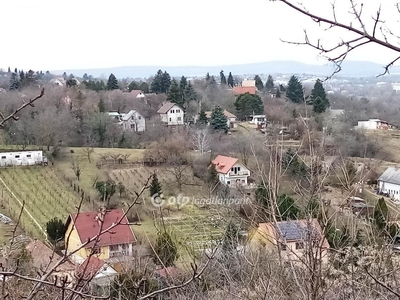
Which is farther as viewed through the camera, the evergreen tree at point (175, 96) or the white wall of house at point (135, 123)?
the evergreen tree at point (175, 96)

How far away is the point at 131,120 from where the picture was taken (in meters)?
20.6

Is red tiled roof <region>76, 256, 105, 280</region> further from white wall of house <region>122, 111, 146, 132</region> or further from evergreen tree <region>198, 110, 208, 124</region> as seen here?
evergreen tree <region>198, 110, 208, 124</region>

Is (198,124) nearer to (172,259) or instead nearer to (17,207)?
(17,207)

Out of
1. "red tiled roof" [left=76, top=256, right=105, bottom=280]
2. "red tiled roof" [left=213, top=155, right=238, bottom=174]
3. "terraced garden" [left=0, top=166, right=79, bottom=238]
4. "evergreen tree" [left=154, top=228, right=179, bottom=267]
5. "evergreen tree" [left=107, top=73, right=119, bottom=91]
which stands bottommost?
"terraced garden" [left=0, top=166, right=79, bottom=238]

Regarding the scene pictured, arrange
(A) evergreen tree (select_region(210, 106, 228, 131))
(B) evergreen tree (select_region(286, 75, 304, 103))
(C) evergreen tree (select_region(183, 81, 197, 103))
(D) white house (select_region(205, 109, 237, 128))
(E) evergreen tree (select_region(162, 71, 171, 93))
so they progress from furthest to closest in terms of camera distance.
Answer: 1. (E) evergreen tree (select_region(162, 71, 171, 93))
2. (B) evergreen tree (select_region(286, 75, 304, 103))
3. (C) evergreen tree (select_region(183, 81, 197, 103))
4. (D) white house (select_region(205, 109, 237, 128))
5. (A) evergreen tree (select_region(210, 106, 228, 131))

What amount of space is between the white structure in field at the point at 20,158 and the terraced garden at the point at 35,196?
0.26 meters

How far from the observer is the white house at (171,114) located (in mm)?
21516

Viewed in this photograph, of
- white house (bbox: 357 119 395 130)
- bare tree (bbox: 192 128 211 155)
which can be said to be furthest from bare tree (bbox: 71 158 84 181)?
white house (bbox: 357 119 395 130)

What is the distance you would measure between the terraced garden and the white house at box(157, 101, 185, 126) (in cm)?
704

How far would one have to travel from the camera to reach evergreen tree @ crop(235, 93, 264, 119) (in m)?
22.6

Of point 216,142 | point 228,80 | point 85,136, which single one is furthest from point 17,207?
point 228,80

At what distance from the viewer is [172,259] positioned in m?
4.48

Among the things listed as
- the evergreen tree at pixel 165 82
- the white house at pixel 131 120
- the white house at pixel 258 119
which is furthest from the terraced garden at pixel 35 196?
the evergreen tree at pixel 165 82

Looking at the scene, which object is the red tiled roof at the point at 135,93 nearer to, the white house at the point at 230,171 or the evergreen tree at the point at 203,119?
the evergreen tree at the point at 203,119
